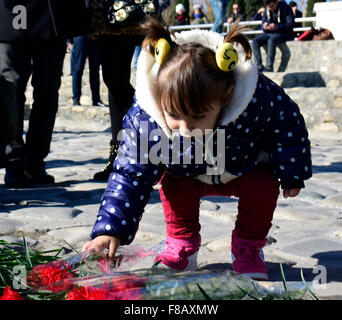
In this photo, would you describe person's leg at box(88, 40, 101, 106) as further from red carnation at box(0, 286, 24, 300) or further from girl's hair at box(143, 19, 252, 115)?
red carnation at box(0, 286, 24, 300)

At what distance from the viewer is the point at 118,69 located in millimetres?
3875

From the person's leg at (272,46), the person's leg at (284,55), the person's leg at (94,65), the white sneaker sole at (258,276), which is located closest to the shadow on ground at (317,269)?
the white sneaker sole at (258,276)

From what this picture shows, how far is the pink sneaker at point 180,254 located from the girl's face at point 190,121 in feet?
1.63

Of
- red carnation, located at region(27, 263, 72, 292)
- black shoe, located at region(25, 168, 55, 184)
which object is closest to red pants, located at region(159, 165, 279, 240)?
red carnation, located at region(27, 263, 72, 292)

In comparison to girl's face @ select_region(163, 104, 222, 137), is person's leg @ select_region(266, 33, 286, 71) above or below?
above

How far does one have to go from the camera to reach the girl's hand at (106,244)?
74.2 inches

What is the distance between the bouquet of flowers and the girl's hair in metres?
0.52

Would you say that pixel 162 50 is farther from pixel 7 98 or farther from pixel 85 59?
pixel 85 59

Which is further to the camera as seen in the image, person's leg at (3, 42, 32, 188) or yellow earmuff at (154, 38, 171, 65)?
person's leg at (3, 42, 32, 188)

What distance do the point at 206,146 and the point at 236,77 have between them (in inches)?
10.3

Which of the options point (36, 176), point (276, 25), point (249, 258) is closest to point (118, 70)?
point (36, 176)

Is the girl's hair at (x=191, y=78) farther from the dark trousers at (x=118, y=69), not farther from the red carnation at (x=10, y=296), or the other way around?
the dark trousers at (x=118, y=69)

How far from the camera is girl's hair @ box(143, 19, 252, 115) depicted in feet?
5.94
